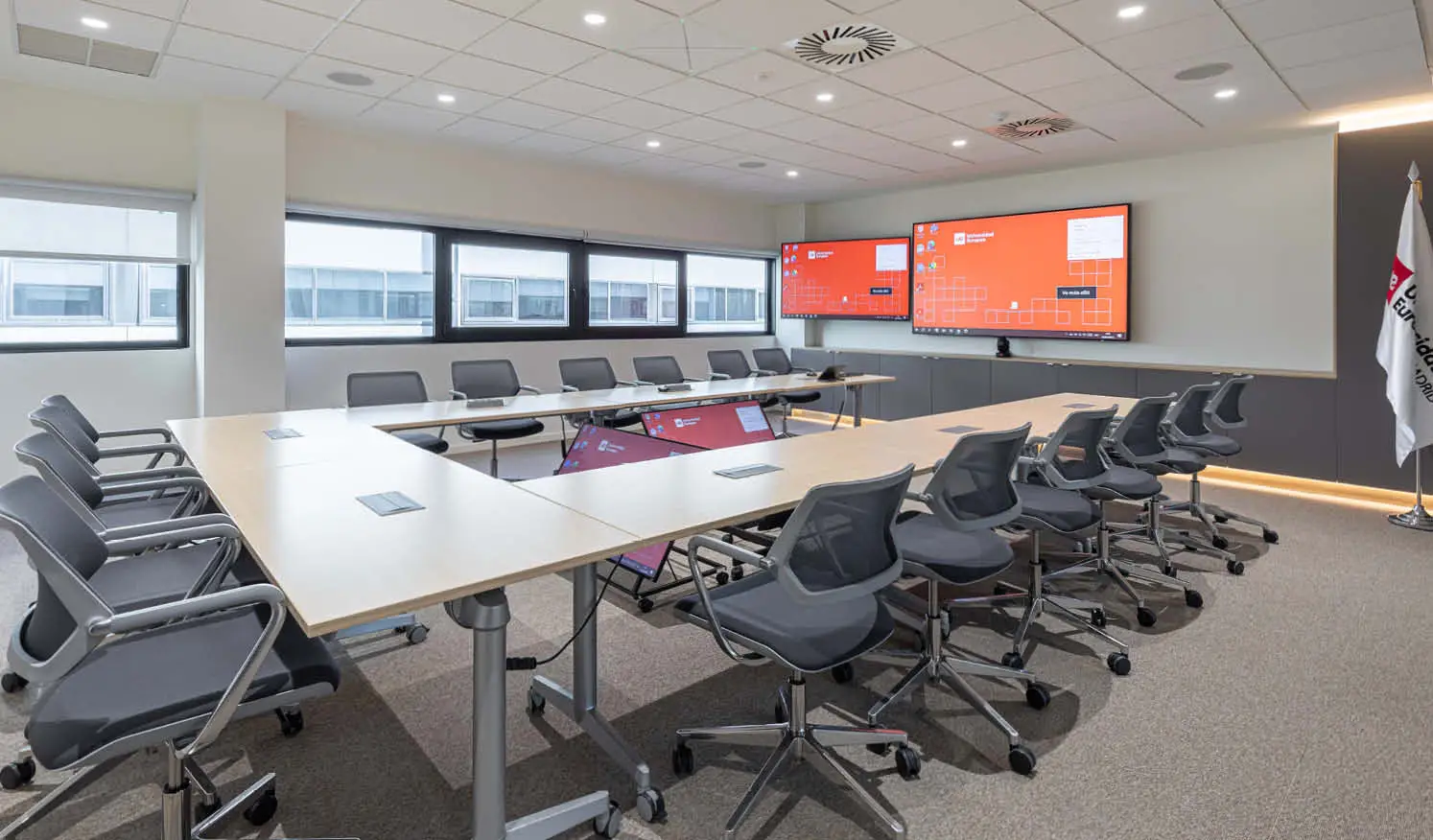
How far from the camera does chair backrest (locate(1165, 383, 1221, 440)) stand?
14.0 feet

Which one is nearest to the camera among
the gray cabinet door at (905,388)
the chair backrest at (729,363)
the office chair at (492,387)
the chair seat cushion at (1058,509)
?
the chair seat cushion at (1058,509)

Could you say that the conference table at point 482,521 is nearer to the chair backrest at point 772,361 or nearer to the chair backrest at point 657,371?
the chair backrest at point 657,371

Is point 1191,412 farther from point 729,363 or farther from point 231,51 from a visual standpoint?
point 231,51

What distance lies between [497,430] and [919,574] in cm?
370

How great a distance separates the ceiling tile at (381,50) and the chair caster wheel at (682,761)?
154 inches

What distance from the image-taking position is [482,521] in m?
2.06

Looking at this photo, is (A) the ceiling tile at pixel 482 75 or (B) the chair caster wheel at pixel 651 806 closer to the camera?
(B) the chair caster wheel at pixel 651 806

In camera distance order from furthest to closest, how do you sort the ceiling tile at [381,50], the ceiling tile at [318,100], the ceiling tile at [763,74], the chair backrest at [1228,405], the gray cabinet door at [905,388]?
the gray cabinet door at [905,388] → the ceiling tile at [318,100] → the chair backrest at [1228,405] → the ceiling tile at [763,74] → the ceiling tile at [381,50]

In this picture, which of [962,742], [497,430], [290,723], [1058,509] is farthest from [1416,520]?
[290,723]

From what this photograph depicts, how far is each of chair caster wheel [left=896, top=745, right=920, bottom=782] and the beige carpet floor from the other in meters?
0.02

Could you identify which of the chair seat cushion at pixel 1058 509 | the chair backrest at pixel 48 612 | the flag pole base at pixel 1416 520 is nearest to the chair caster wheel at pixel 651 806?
the chair backrest at pixel 48 612

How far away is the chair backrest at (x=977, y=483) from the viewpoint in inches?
97.5

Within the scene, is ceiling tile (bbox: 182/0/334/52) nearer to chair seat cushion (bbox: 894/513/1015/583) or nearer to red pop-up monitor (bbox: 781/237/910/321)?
chair seat cushion (bbox: 894/513/1015/583)

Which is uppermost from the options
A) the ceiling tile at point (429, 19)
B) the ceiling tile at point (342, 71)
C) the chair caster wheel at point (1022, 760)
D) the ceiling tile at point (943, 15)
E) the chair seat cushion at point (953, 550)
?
the ceiling tile at point (342, 71)
